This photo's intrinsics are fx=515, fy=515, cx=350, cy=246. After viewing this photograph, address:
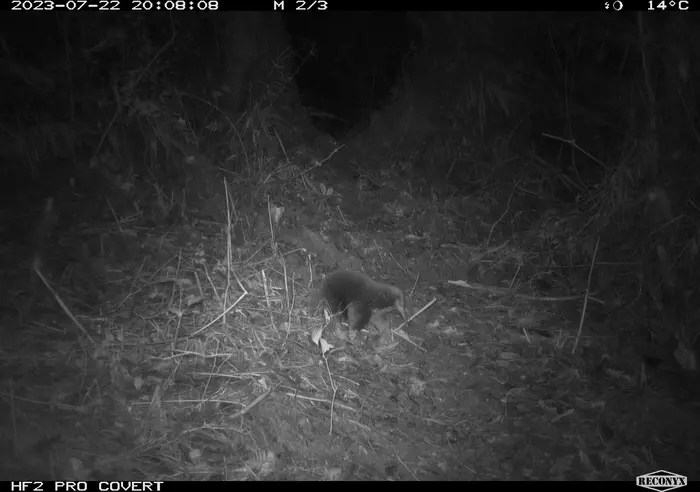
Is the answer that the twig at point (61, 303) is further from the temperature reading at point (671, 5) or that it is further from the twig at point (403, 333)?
the temperature reading at point (671, 5)

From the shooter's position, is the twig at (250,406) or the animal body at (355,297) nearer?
the twig at (250,406)

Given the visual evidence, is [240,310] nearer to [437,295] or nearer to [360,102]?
[437,295]

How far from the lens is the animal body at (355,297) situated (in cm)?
412

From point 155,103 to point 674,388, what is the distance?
190 inches

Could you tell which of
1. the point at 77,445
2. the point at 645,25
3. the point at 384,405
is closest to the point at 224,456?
the point at 77,445

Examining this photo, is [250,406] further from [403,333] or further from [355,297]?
[403,333]

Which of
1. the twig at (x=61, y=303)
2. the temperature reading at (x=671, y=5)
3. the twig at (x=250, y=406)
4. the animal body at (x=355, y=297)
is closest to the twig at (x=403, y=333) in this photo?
the animal body at (x=355, y=297)

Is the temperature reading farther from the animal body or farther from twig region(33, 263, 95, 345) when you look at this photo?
twig region(33, 263, 95, 345)

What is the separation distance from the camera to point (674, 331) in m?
3.79

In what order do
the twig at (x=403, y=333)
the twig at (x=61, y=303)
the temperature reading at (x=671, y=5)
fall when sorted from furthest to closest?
the twig at (x=403, y=333) < the temperature reading at (x=671, y=5) < the twig at (x=61, y=303)

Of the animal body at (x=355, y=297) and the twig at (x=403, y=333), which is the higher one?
the animal body at (x=355, y=297)

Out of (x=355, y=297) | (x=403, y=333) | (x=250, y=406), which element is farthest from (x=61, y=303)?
(x=403, y=333)

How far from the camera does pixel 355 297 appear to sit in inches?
162

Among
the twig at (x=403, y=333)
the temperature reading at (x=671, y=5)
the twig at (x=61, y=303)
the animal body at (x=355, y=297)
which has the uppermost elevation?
the temperature reading at (x=671, y=5)
